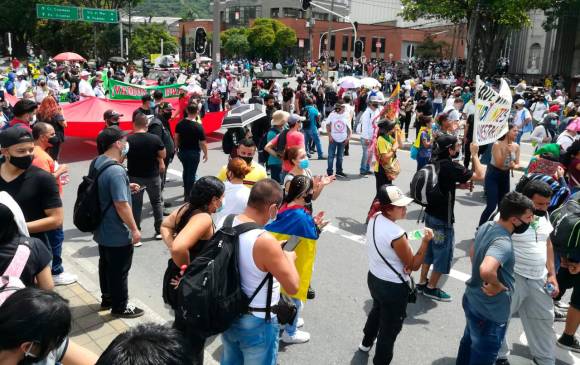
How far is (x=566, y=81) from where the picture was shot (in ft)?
116

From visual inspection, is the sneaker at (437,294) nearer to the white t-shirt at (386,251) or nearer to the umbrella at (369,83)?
the white t-shirt at (386,251)

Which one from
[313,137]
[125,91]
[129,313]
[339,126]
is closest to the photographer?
[129,313]

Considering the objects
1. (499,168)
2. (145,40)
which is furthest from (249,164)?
(145,40)

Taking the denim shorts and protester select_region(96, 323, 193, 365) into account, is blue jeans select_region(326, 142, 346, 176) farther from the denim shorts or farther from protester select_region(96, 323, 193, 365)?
protester select_region(96, 323, 193, 365)

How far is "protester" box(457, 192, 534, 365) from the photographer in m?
3.46

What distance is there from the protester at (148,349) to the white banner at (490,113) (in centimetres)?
461

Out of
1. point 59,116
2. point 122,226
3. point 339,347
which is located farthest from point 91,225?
point 59,116

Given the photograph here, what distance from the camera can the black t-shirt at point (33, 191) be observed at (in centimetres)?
386

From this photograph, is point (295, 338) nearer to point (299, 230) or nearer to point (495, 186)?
point (299, 230)

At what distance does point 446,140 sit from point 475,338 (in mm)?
2247

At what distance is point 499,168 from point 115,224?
4904mm

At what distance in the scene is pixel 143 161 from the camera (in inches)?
255

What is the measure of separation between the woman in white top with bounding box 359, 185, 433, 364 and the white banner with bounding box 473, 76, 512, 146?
2122mm

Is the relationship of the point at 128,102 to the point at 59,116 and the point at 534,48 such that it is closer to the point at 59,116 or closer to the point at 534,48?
the point at 59,116
